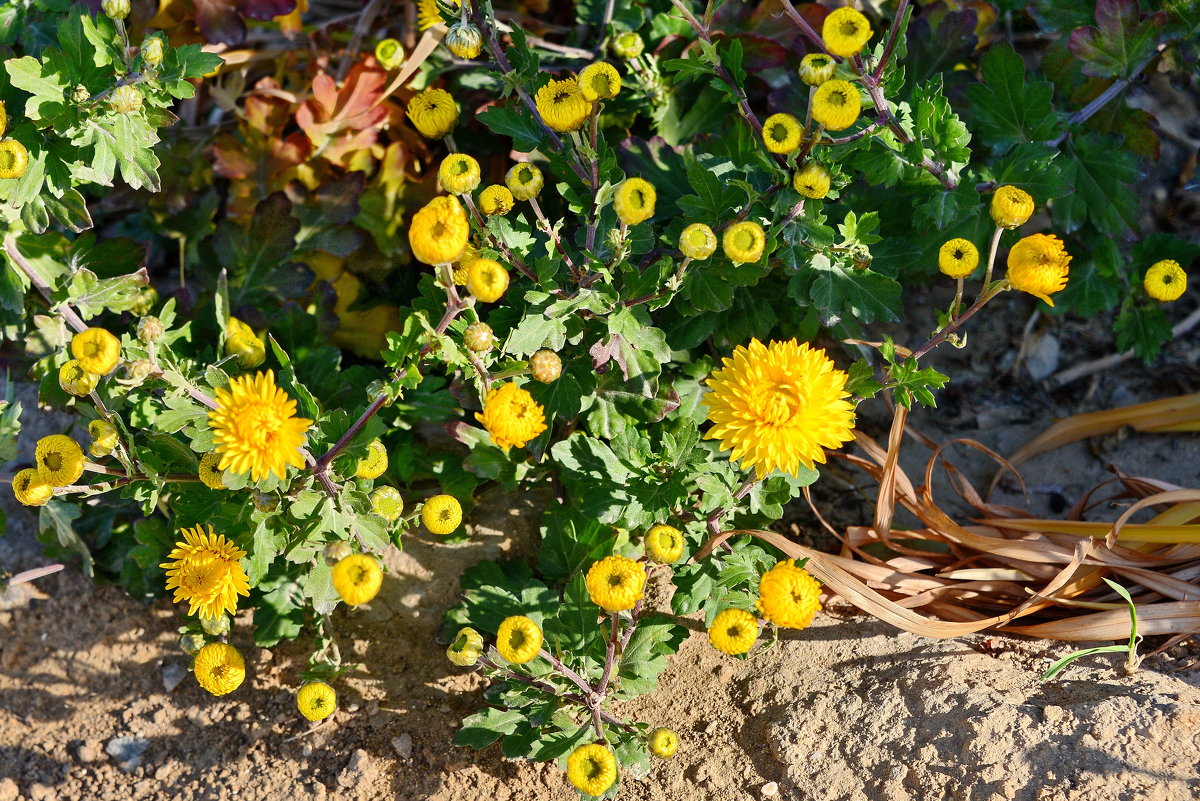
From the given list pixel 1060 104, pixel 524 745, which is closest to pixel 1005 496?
pixel 1060 104

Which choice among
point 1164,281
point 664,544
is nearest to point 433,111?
point 664,544

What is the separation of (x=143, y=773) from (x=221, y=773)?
236mm

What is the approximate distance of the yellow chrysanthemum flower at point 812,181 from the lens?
2.10m

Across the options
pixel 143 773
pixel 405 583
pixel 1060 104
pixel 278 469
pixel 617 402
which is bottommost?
pixel 143 773

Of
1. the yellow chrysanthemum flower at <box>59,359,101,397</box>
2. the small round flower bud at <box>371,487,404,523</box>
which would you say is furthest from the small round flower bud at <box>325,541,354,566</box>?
the yellow chrysanthemum flower at <box>59,359,101,397</box>

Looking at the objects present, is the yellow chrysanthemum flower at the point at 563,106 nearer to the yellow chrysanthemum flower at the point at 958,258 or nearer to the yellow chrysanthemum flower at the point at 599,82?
the yellow chrysanthemum flower at the point at 599,82

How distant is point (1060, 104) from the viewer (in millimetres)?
3021

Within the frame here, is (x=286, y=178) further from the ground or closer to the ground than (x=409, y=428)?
further from the ground

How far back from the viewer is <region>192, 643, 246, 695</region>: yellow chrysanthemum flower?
2.19m

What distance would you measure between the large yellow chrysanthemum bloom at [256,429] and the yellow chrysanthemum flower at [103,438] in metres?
0.35

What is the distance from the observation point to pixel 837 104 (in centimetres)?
199

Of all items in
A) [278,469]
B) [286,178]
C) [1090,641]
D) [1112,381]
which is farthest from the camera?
[1112,381]

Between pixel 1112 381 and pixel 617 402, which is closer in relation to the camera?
pixel 617 402

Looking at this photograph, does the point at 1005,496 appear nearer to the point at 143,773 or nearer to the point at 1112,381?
the point at 1112,381
